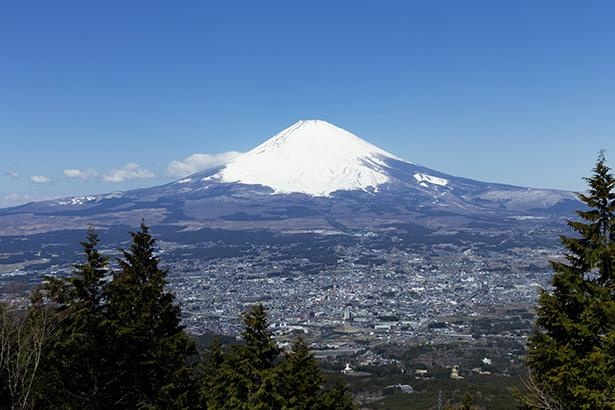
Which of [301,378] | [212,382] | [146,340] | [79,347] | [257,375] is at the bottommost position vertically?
[212,382]

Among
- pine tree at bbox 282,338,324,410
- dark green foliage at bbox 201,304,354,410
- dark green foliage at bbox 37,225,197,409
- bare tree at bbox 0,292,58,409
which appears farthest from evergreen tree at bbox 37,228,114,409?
pine tree at bbox 282,338,324,410

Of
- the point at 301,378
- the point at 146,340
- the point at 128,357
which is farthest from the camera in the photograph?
the point at 301,378

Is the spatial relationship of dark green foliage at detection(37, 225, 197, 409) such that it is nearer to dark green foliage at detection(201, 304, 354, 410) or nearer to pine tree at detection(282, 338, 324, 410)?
dark green foliage at detection(201, 304, 354, 410)

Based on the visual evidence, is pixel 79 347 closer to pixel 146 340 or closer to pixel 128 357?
pixel 128 357

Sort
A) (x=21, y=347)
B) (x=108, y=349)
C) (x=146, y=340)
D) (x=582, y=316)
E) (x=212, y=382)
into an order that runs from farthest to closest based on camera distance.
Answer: (x=212, y=382)
(x=146, y=340)
(x=108, y=349)
(x=582, y=316)
(x=21, y=347)

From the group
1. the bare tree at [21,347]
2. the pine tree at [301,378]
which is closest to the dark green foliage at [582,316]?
the pine tree at [301,378]

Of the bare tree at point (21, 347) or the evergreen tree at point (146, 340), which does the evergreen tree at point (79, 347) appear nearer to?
the evergreen tree at point (146, 340)

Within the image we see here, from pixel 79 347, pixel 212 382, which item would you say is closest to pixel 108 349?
pixel 79 347

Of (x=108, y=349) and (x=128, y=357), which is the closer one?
(x=108, y=349)
